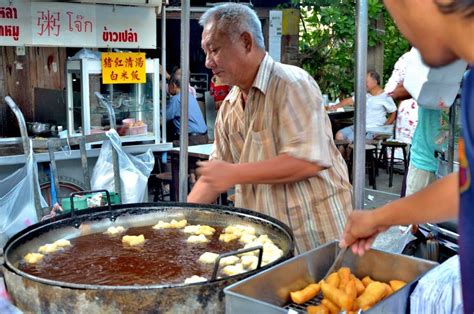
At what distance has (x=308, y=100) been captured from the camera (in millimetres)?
2582

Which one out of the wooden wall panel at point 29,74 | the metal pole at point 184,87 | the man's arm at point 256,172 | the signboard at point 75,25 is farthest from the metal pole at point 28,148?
the man's arm at point 256,172

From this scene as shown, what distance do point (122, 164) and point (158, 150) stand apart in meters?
1.20

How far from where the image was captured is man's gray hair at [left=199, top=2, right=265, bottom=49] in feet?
8.67

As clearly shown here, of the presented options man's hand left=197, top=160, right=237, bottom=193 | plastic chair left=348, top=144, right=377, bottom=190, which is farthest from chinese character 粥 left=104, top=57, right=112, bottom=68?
man's hand left=197, top=160, right=237, bottom=193

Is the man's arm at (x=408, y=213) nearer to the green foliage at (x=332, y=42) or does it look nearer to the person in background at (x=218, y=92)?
the person in background at (x=218, y=92)

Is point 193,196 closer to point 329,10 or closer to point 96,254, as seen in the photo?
point 96,254

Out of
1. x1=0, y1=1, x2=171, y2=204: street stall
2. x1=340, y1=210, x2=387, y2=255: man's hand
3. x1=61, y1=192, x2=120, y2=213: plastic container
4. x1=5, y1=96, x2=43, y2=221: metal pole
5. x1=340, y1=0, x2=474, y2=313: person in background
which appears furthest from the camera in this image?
x1=0, y1=1, x2=171, y2=204: street stall

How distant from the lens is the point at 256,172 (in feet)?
7.88

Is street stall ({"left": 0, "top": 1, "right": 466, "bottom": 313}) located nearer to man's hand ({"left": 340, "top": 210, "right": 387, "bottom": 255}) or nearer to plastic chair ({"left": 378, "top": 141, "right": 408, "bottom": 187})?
man's hand ({"left": 340, "top": 210, "right": 387, "bottom": 255})

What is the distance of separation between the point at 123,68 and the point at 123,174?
1.61 metres

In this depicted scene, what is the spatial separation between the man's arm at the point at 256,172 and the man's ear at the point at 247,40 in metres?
0.57

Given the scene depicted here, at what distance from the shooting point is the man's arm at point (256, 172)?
2320mm

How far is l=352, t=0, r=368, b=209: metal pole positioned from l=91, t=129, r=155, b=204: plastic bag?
11.8 feet

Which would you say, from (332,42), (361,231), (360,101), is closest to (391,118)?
(332,42)
